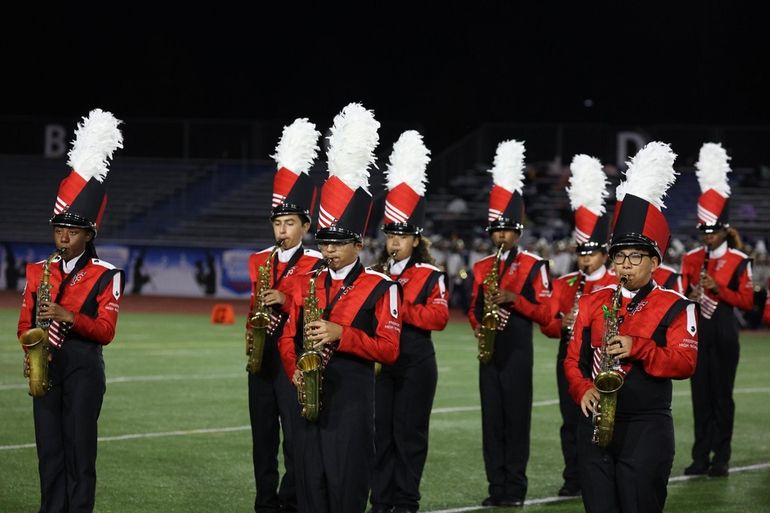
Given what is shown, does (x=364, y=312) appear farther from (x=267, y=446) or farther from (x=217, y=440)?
(x=217, y=440)

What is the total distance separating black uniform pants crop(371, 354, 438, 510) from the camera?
8375mm

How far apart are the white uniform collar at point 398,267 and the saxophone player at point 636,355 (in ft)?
8.52

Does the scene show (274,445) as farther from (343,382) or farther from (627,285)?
(627,285)

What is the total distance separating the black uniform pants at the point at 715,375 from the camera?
34.3 ft

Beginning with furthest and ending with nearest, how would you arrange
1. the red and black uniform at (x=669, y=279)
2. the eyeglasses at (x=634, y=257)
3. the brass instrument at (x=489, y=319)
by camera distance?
the red and black uniform at (x=669, y=279) < the brass instrument at (x=489, y=319) < the eyeglasses at (x=634, y=257)

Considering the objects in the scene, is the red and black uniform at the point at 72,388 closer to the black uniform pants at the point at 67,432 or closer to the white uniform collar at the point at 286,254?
the black uniform pants at the point at 67,432

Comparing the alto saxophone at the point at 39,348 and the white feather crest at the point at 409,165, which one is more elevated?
the white feather crest at the point at 409,165

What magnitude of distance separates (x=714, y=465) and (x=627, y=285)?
4.68 meters

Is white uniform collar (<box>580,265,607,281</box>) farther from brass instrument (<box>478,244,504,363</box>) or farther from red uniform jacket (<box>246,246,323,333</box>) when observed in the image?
red uniform jacket (<box>246,246,323,333</box>)

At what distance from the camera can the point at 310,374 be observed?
6.11 m

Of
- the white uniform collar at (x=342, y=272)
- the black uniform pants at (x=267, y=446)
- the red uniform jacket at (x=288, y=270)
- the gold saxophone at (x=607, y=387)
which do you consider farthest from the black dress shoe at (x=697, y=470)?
the white uniform collar at (x=342, y=272)

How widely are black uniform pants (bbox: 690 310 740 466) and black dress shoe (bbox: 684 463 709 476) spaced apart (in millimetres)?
221

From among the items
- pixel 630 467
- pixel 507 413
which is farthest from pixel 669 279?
pixel 630 467

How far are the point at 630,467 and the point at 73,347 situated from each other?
10.5ft
